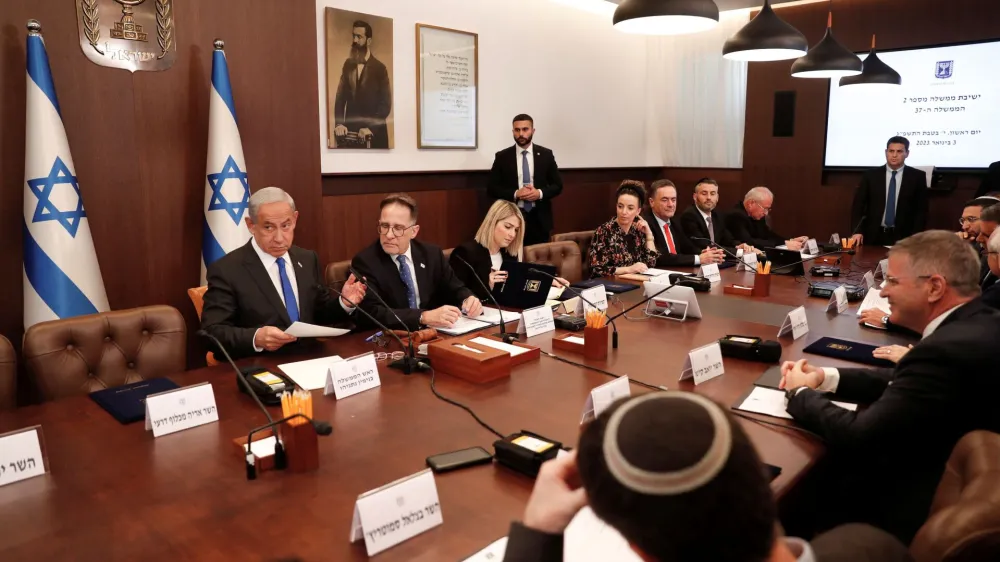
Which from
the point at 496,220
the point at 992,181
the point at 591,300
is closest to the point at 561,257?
the point at 496,220

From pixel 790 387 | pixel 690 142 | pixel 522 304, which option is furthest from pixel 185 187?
pixel 690 142

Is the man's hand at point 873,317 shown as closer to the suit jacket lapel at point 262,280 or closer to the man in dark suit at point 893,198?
the suit jacket lapel at point 262,280

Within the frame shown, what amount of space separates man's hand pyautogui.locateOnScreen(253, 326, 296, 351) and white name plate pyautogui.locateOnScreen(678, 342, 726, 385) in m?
1.27

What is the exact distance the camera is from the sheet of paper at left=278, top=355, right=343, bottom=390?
1.98 metres

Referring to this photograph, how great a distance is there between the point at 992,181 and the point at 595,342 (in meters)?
5.36

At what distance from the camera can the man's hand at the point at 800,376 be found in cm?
191

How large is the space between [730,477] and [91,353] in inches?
91.6

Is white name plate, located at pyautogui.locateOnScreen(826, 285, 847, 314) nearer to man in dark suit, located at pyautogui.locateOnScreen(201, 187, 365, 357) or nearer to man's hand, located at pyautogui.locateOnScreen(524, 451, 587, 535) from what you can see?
man in dark suit, located at pyautogui.locateOnScreen(201, 187, 365, 357)

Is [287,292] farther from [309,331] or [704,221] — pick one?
[704,221]

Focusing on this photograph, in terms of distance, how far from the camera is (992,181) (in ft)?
19.1

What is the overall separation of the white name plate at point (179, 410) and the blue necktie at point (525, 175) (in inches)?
172

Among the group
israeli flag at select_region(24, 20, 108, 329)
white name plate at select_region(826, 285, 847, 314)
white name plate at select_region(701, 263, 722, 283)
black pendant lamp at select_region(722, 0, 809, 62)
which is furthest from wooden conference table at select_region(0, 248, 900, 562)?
black pendant lamp at select_region(722, 0, 809, 62)

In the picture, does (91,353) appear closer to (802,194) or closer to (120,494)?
(120,494)

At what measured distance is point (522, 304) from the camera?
3.05 m
